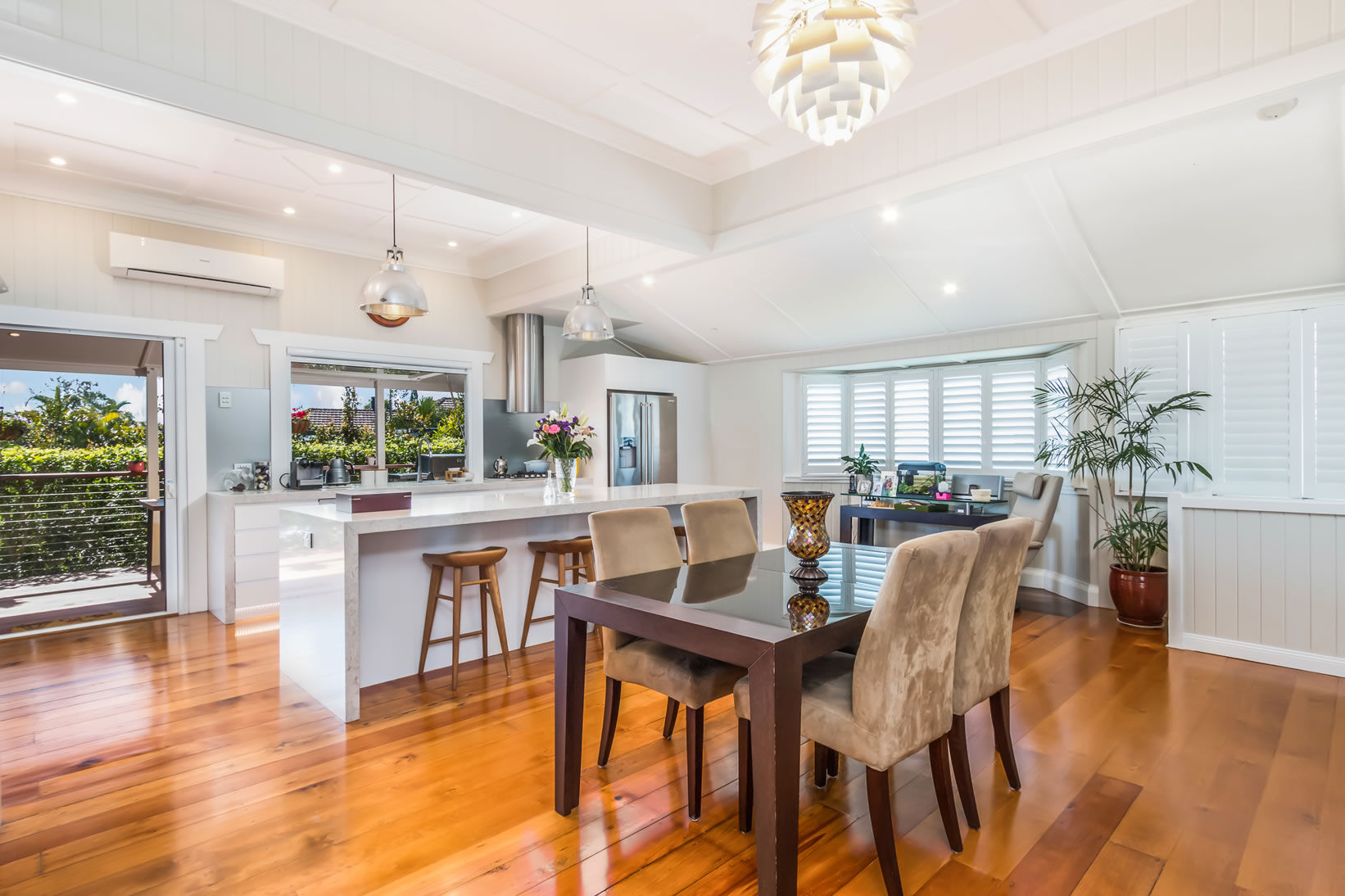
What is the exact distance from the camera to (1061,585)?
17.6 feet

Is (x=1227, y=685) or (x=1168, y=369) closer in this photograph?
(x=1227, y=685)

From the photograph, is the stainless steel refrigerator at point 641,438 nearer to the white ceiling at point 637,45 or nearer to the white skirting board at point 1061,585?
the white ceiling at point 637,45

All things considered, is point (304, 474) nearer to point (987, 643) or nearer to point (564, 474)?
point (564, 474)

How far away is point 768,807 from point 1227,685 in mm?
3032

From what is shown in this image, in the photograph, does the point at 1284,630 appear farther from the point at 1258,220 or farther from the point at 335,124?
the point at 335,124

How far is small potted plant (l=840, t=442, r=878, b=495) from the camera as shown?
5969mm

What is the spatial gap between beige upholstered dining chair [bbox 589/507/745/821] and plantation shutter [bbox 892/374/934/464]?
4.27 metres

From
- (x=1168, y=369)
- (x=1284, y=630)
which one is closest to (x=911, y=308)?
(x=1168, y=369)

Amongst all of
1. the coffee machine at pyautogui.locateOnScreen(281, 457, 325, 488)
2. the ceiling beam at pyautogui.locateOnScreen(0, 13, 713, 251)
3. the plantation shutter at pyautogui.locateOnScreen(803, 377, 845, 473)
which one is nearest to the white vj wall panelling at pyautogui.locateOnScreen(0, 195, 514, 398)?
the coffee machine at pyautogui.locateOnScreen(281, 457, 325, 488)

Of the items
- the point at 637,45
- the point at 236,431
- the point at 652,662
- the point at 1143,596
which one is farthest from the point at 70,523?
the point at 1143,596

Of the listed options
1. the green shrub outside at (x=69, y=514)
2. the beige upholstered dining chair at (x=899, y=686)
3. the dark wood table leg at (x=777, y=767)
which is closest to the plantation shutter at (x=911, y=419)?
the beige upholstered dining chair at (x=899, y=686)

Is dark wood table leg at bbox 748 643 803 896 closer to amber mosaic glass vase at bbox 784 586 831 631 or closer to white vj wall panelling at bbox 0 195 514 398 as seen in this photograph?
amber mosaic glass vase at bbox 784 586 831 631

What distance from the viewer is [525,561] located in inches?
157

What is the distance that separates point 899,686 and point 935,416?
501 centimetres
